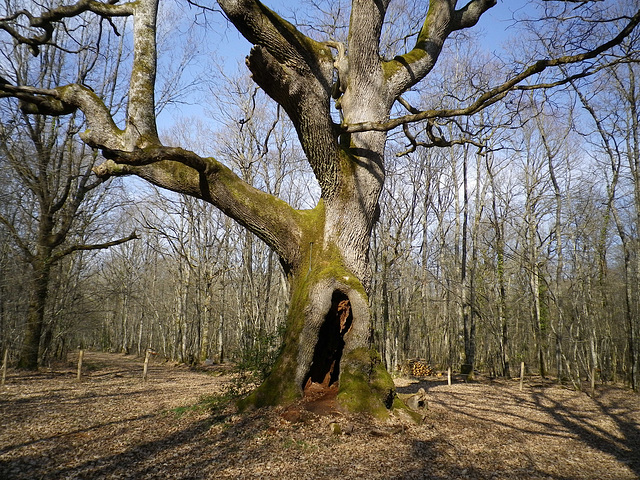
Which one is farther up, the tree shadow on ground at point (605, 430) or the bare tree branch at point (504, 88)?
the bare tree branch at point (504, 88)

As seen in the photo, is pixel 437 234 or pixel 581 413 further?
pixel 437 234

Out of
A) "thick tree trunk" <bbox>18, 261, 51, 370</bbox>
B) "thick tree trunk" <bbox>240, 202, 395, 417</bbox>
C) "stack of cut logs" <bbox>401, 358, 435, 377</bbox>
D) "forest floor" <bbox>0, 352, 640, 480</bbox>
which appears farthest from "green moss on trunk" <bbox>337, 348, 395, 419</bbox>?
"stack of cut logs" <bbox>401, 358, 435, 377</bbox>

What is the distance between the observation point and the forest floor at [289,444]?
390cm

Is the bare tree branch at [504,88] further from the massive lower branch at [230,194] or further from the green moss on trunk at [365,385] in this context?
the green moss on trunk at [365,385]

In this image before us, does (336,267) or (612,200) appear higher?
(612,200)

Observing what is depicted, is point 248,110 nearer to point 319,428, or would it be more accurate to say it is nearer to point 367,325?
point 367,325

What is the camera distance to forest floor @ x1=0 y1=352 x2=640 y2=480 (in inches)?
153

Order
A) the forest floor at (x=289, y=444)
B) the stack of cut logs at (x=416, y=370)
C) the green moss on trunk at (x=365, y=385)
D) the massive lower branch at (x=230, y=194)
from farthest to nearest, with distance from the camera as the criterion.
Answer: the stack of cut logs at (x=416, y=370), the massive lower branch at (x=230, y=194), the green moss on trunk at (x=365, y=385), the forest floor at (x=289, y=444)

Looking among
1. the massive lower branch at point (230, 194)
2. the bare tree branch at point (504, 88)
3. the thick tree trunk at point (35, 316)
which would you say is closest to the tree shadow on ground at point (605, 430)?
the bare tree branch at point (504, 88)

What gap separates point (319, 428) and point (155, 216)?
21086mm

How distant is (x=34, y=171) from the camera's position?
40.6ft

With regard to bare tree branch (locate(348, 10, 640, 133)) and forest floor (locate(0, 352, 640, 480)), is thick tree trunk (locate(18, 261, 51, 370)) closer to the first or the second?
forest floor (locate(0, 352, 640, 480))

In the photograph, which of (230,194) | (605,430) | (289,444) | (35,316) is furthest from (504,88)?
(35,316)

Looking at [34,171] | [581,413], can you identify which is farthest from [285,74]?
[34,171]
